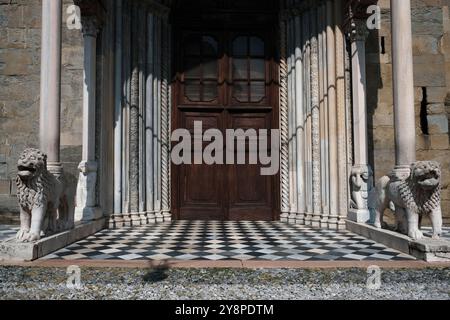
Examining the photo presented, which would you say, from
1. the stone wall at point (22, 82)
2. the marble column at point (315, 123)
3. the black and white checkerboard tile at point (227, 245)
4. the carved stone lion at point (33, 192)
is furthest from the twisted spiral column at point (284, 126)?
the carved stone lion at point (33, 192)

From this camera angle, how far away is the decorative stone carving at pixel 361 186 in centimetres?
527

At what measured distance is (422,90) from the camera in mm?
6168

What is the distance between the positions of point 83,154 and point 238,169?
8.37 ft

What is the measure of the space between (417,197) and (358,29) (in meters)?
2.77

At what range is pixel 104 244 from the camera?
14.2ft

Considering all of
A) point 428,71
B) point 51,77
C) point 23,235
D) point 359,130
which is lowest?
point 23,235

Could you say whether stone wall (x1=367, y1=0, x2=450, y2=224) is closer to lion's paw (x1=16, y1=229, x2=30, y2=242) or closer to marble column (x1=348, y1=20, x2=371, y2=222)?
marble column (x1=348, y1=20, x2=371, y2=222)

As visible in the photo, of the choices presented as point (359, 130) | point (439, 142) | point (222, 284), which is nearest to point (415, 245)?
point (222, 284)

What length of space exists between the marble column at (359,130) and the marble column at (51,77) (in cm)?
368

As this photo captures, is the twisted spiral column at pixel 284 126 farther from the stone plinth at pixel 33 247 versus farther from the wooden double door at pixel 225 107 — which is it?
the stone plinth at pixel 33 247

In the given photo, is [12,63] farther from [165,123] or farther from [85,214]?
[85,214]

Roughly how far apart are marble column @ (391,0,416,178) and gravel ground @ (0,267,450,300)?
1595 mm
